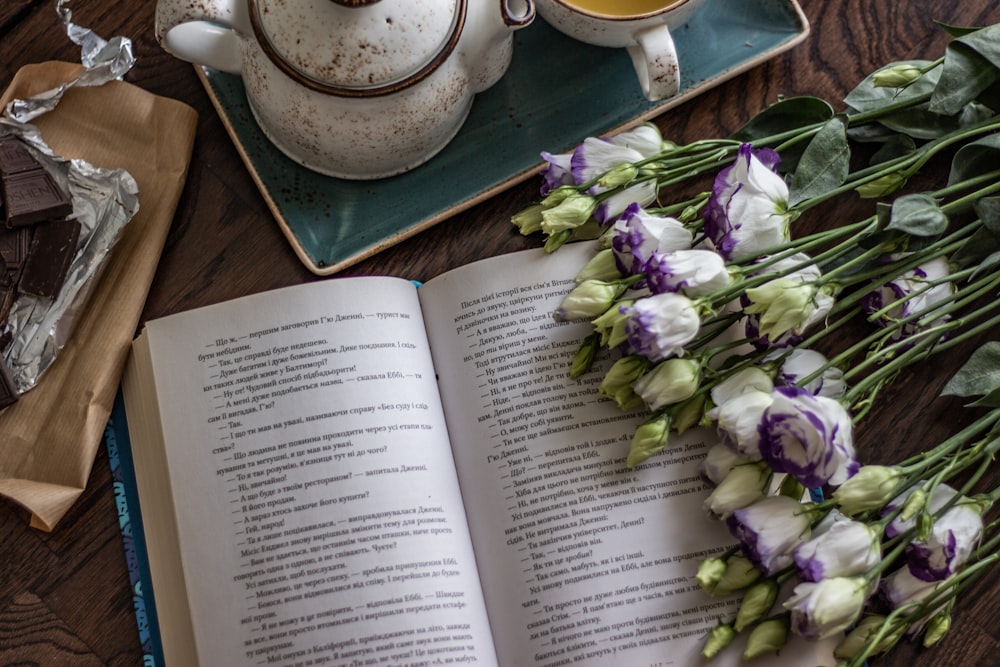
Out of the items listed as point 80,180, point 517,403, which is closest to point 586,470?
point 517,403

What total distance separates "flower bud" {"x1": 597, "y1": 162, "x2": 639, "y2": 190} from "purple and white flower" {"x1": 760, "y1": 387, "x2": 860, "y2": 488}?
170 millimetres

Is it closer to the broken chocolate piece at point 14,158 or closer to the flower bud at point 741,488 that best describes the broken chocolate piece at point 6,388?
the broken chocolate piece at point 14,158

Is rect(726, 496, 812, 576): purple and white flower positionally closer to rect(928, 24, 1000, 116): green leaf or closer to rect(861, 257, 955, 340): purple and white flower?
rect(861, 257, 955, 340): purple and white flower

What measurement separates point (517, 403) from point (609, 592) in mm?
142

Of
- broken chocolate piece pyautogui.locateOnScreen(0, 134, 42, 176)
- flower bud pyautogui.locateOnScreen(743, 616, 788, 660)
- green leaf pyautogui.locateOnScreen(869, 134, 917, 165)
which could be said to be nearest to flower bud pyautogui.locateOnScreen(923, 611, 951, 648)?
flower bud pyautogui.locateOnScreen(743, 616, 788, 660)

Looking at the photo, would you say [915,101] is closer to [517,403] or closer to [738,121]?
[738,121]

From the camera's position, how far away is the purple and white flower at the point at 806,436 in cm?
51

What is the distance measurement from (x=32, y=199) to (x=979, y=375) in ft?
2.21

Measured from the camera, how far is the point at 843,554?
53 cm

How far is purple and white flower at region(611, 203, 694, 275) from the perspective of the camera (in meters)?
0.58

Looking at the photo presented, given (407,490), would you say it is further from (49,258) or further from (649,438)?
(49,258)

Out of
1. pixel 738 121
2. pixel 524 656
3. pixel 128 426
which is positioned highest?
pixel 738 121

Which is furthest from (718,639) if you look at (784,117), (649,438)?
(784,117)

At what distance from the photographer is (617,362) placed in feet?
1.96
